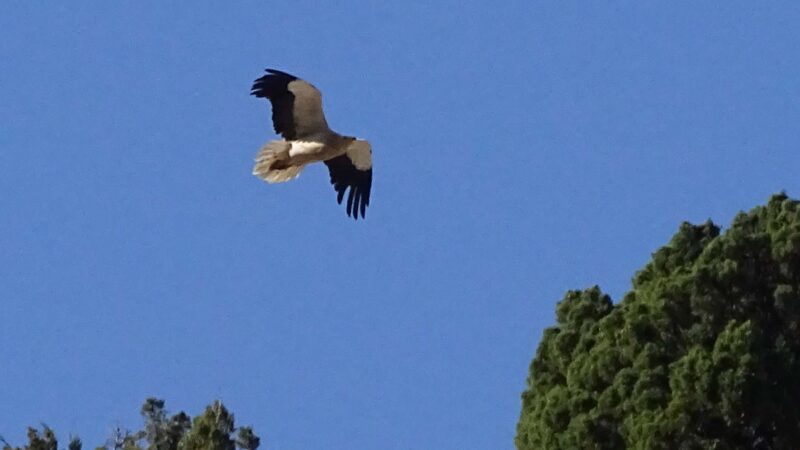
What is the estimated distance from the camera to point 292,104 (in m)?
30.6

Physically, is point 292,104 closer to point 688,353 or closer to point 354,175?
point 354,175

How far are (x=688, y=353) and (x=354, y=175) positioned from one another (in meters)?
3.28

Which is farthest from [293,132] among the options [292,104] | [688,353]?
[688,353]

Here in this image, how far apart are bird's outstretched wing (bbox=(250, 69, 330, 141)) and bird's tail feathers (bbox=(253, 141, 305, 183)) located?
0.13m

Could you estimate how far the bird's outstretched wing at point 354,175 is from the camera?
102ft

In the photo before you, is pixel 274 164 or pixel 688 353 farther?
pixel 274 164

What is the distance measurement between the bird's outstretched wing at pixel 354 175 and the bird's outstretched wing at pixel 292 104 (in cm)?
53

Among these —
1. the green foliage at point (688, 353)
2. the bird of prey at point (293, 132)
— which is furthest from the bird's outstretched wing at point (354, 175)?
the green foliage at point (688, 353)

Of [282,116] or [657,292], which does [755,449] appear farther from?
[282,116]

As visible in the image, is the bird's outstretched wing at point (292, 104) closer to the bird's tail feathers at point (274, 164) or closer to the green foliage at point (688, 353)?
the bird's tail feathers at point (274, 164)

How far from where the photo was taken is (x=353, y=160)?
1232 inches

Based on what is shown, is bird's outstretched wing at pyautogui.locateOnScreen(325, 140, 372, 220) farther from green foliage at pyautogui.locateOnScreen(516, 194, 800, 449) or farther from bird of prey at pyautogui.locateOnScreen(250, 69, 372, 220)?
green foliage at pyautogui.locateOnScreen(516, 194, 800, 449)

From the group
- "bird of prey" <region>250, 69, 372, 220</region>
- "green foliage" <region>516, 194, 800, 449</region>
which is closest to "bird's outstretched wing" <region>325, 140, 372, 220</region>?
"bird of prey" <region>250, 69, 372, 220</region>

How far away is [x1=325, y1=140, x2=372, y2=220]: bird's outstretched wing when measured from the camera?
31.2 meters
